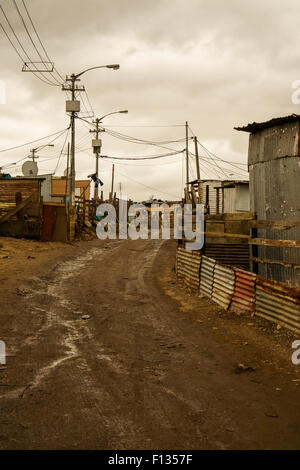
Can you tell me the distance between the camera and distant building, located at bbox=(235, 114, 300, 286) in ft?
37.7

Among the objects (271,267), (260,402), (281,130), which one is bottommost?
(260,402)

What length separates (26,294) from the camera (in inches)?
445

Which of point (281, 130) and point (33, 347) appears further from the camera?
point (281, 130)

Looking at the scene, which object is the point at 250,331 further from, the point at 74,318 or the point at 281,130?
the point at 281,130

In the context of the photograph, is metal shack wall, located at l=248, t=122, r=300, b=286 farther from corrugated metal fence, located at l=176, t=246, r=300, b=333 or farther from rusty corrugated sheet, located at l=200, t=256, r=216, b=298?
corrugated metal fence, located at l=176, t=246, r=300, b=333

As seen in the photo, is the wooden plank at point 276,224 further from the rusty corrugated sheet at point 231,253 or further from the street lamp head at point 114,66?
the street lamp head at point 114,66

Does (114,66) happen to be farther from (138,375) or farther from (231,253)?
(138,375)

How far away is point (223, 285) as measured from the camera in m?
10.6

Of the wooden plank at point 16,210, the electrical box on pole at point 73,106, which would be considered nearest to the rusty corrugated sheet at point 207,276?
the wooden plank at point 16,210

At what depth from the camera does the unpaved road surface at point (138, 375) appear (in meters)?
4.21

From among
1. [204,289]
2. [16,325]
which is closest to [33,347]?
[16,325]
